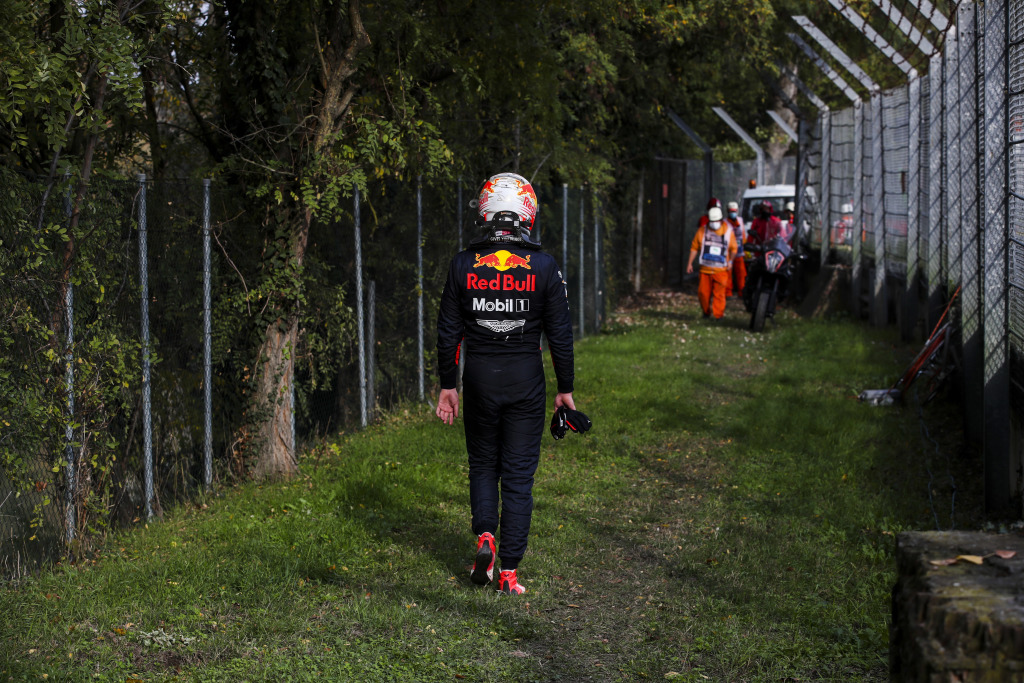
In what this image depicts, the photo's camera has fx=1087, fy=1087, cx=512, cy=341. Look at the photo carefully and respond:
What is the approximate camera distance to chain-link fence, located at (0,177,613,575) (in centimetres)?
574

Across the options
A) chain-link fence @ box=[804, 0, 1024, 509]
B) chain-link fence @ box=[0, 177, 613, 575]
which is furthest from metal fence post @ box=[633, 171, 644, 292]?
chain-link fence @ box=[0, 177, 613, 575]

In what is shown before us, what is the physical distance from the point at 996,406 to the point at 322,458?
15.9ft

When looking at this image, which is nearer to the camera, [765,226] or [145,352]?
[145,352]

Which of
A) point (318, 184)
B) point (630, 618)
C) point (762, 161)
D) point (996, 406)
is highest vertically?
point (762, 161)

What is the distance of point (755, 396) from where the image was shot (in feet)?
35.9

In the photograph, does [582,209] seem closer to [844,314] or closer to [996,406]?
[844,314]

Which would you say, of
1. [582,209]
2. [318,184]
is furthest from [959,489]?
[582,209]

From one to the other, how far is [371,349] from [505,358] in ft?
14.6

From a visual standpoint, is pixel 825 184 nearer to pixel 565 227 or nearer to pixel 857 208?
pixel 857 208

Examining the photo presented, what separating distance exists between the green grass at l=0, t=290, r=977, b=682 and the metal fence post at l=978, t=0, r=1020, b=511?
0.52 metres

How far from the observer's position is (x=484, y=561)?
549 cm

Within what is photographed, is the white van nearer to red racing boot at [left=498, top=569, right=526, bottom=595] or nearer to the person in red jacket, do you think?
the person in red jacket

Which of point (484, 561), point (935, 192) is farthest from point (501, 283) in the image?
point (935, 192)

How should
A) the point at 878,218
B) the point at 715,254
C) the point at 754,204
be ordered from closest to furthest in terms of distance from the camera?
the point at 878,218 → the point at 715,254 → the point at 754,204
